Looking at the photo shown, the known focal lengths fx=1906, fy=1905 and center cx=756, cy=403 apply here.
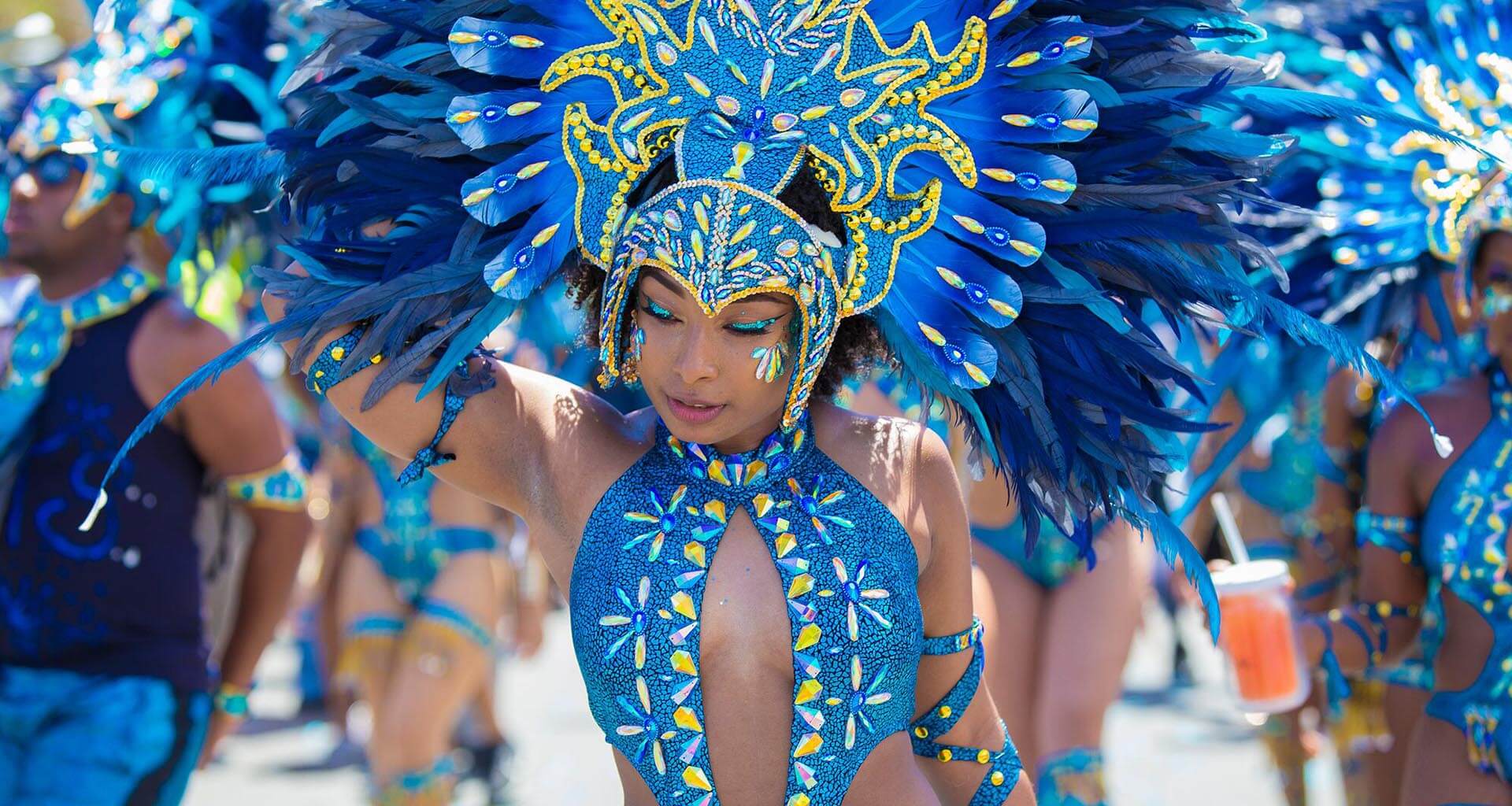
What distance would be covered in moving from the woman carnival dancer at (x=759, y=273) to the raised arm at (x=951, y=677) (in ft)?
0.36

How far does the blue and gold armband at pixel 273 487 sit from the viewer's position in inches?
184

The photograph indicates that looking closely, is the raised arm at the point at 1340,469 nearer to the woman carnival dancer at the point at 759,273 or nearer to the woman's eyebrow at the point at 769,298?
the woman carnival dancer at the point at 759,273

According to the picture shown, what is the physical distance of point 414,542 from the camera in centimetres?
655

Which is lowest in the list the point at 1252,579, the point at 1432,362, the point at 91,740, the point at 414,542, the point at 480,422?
the point at 414,542

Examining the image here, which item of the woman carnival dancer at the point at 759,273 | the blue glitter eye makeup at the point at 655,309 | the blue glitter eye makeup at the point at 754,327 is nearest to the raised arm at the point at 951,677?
the woman carnival dancer at the point at 759,273

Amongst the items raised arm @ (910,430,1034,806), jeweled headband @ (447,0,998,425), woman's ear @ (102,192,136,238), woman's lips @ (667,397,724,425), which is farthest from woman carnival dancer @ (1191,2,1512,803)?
woman's ear @ (102,192,136,238)

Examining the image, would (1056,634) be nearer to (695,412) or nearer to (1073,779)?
(1073,779)

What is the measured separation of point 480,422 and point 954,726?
953 mm

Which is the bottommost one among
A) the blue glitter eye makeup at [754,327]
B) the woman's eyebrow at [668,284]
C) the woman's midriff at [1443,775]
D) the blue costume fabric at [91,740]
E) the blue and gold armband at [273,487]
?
the blue costume fabric at [91,740]

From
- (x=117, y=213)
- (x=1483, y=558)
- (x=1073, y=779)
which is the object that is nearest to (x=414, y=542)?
(x=117, y=213)

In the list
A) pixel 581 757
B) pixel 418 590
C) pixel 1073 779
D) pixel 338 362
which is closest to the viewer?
pixel 338 362

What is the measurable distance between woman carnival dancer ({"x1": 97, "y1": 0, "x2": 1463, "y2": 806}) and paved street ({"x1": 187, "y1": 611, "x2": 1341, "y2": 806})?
4987mm

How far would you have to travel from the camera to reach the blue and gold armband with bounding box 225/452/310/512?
4676mm

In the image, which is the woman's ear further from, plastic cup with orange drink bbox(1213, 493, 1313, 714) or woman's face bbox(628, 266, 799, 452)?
plastic cup with orange drink bbox(1213, 493, 1313, 714)
